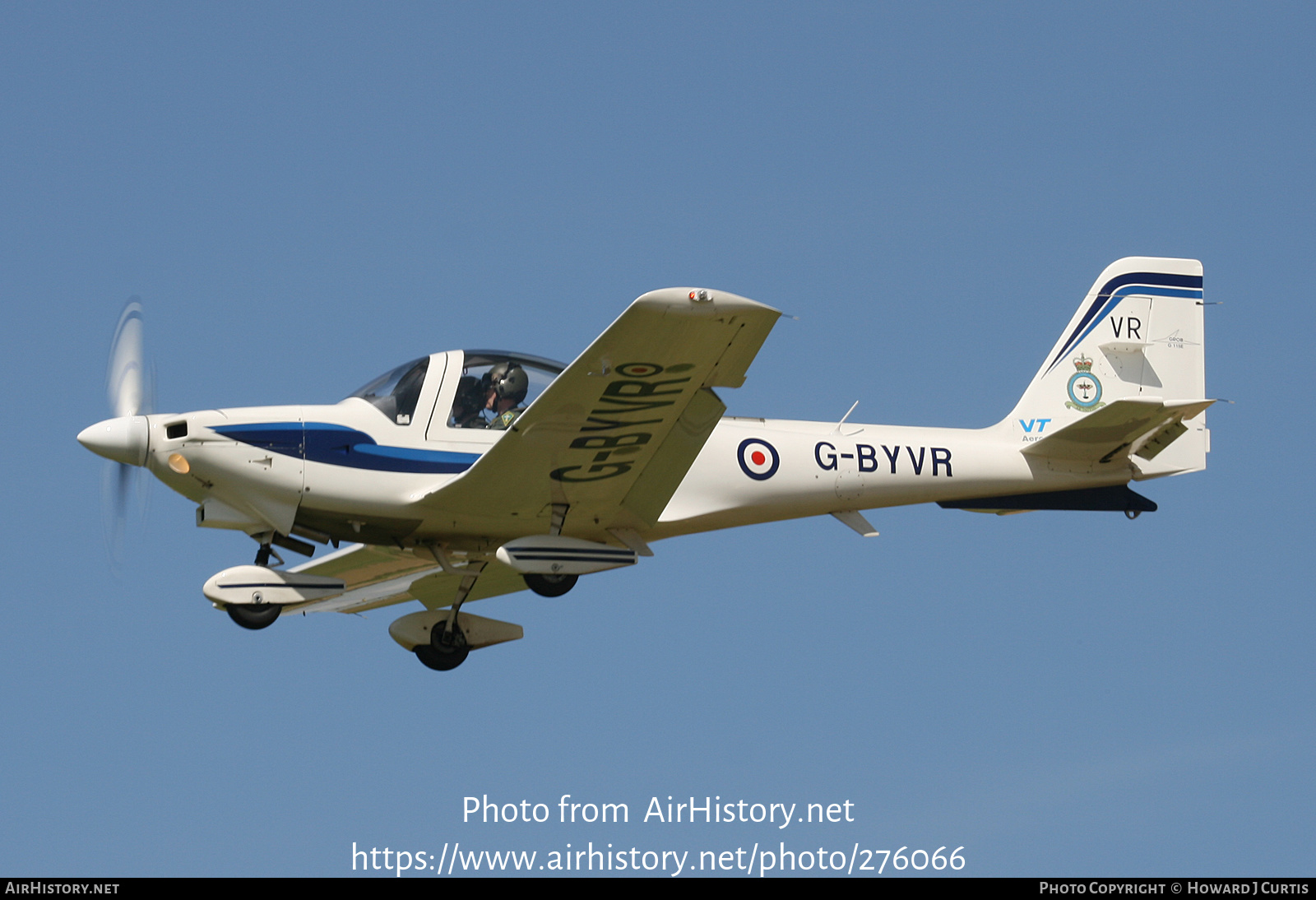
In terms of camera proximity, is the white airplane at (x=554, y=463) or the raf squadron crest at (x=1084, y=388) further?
the raf squadron crest at (x=1084, y=388)

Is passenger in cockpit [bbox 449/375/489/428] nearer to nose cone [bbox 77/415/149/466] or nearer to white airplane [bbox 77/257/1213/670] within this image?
white airplane [bbox 77/257/1213/670]

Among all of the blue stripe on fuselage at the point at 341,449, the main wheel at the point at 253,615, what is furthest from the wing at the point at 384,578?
the blue stripe on fuselage at the point at 341,449

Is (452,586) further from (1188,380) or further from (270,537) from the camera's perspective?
(1188,380)

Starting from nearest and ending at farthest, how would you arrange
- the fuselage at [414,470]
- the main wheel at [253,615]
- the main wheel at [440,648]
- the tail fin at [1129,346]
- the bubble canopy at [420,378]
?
the fuselage at [414,470] < the main wheel at [253,615] < the bubble canopy at [420,378] < the main wheel at [440,648] < the tail fin at [1129,346]

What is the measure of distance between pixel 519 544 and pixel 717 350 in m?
2.39

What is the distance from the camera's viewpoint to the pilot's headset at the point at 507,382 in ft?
40.5

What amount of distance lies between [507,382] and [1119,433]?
17.9 ft

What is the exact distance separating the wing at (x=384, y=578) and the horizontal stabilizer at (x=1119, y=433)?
17.0 feet

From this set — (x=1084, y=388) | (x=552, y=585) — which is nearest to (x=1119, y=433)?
(x=1084, y=388)

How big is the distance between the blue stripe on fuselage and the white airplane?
0.6 inches

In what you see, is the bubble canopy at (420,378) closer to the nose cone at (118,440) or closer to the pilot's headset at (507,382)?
the pilot's headset at (507,382)

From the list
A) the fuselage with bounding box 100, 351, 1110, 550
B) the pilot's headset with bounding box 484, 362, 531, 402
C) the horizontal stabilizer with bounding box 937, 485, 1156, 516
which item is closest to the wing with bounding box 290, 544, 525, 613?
the fuselage with bounding box 100, 351, 1110, 550

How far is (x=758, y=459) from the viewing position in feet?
43.8

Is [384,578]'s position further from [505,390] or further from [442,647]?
[505,390]
